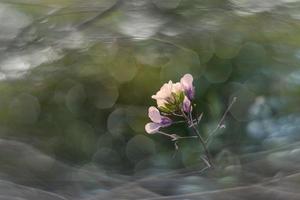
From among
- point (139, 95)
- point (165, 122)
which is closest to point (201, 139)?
point (165, 122)

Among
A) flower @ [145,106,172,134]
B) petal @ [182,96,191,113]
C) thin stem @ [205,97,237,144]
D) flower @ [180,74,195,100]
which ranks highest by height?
flower @ [180,74,195,100]

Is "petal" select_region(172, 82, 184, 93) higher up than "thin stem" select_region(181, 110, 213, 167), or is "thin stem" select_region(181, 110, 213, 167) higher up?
"petal" select_region(172, 82, 184, 93)

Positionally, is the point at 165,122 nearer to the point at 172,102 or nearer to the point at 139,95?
the point at 172,102

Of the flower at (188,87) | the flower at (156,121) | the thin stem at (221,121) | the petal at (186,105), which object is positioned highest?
the flower at (188,87)

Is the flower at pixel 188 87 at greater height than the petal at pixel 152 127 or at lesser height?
greater

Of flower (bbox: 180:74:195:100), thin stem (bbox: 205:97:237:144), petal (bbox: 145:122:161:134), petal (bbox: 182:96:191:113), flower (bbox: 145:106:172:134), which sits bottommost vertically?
thin stem (bbox: 205:97:237:144)

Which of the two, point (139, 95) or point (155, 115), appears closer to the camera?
point (155, 115)
